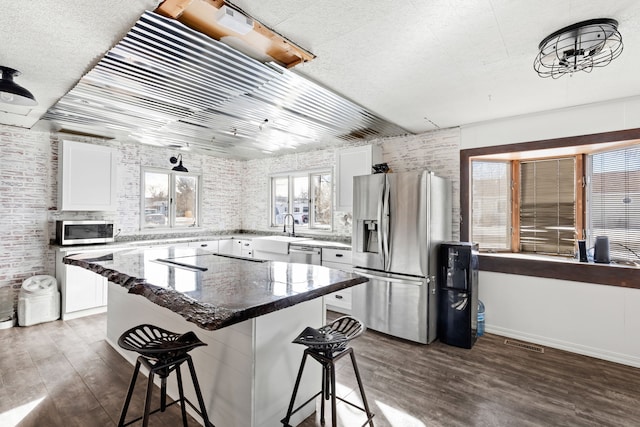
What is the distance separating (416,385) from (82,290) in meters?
4.41

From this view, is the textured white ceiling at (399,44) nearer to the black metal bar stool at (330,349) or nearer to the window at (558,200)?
the window at (558,200)

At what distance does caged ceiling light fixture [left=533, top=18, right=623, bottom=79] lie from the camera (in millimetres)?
1925

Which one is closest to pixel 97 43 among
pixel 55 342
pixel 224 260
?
pixel 224 260

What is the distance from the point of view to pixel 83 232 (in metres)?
4.47

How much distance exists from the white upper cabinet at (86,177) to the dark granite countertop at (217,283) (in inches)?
86.0

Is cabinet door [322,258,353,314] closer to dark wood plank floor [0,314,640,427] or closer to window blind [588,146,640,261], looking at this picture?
dark wood plank floor [0,314,640,427]

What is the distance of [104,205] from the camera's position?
15.6 feet

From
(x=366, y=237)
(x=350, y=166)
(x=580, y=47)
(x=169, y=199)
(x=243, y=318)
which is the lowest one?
(x=243, y=318)

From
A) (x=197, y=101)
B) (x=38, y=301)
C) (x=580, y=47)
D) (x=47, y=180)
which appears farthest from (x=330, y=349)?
(x=47, y=180)

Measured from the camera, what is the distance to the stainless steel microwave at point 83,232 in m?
4.31

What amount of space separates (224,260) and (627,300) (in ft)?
13.1

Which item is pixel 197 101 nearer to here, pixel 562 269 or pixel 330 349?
pixel 330 349

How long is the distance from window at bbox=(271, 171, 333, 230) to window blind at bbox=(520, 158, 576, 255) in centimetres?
292

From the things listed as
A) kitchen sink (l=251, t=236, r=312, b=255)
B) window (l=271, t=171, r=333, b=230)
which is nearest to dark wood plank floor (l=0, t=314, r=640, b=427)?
kitchen sink (l=251, t=236, r=312, b=255)
